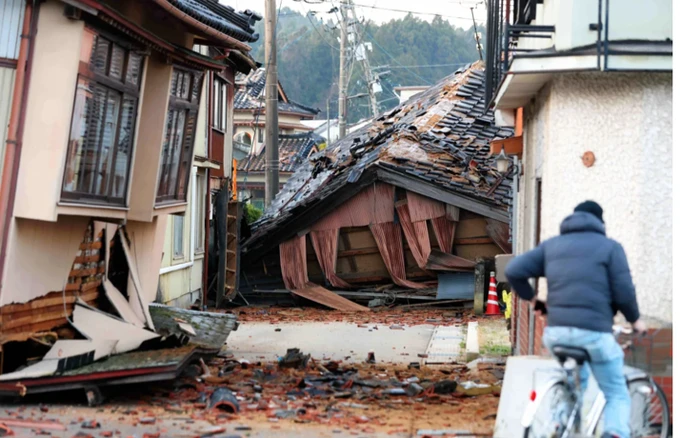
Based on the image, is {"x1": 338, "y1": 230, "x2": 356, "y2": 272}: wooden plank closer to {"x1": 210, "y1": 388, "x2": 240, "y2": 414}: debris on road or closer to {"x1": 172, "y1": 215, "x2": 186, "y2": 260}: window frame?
{"x1": 172, "y1": 215, "x2": 186, "y2": 260}: window frame

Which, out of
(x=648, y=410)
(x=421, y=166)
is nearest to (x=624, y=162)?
(x=648, y=410)

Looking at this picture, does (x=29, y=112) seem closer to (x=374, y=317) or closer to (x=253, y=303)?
(x=374, y=317)

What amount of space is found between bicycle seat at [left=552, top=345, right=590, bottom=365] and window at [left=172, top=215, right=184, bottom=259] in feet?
47.9

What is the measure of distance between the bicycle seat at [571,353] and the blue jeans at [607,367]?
0.08 ft

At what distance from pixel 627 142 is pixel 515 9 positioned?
424cm

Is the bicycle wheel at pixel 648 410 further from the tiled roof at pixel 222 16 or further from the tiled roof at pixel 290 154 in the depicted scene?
the tiled roof at pixel 290 154

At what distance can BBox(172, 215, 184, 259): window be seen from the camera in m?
20.5

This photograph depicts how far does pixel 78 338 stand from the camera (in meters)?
11.1

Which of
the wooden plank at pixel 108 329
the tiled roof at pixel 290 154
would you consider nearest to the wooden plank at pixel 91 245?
the wooden plank at pixel 108 329

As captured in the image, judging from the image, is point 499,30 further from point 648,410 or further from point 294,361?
point 648,410

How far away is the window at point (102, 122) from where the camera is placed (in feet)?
33.0

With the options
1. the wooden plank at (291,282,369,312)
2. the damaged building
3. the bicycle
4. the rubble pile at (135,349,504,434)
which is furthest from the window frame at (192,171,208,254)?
the bicycle

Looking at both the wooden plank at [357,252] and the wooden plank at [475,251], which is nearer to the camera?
the wooden plank at [475,251]

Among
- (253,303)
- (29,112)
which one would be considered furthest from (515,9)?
(253,303)
